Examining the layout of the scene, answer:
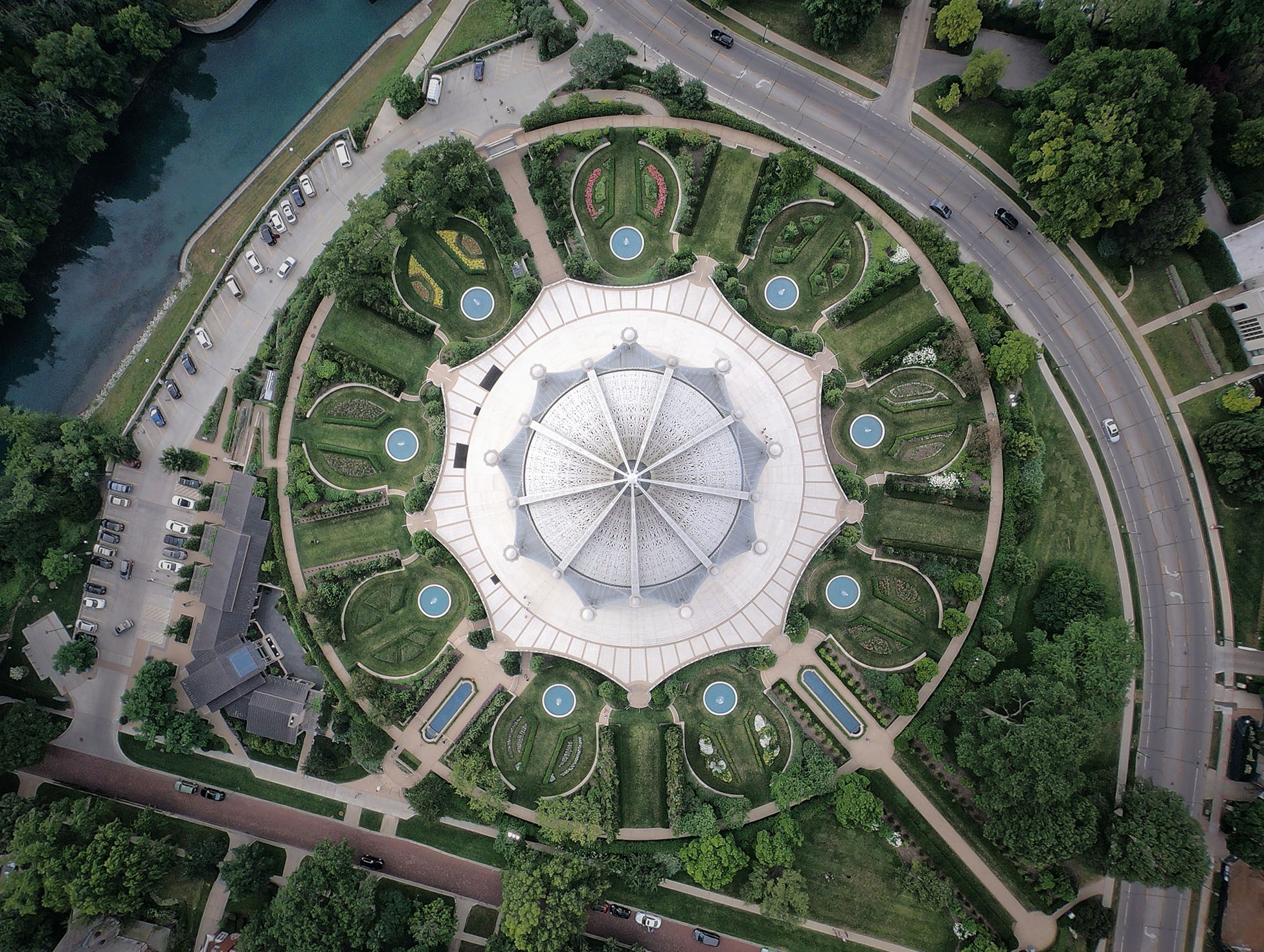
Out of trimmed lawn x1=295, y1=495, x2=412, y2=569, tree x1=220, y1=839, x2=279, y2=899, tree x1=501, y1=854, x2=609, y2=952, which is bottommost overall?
tree x1=220, y1=839, x2=279, y2=899

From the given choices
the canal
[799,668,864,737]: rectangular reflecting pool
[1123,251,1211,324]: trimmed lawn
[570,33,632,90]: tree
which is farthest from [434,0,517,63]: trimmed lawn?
[799,668,864,737]: rectangular reflecting pool

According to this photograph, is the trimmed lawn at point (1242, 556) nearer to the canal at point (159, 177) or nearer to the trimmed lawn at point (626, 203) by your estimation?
the trimmed lawn at point (626, 203)

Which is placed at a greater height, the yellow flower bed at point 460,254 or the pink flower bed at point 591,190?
the pink flower bed at point 591,190

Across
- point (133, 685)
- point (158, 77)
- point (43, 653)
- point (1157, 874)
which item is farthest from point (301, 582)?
point (1157, 874)

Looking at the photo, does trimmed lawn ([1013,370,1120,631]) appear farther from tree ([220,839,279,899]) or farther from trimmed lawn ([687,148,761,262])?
tree ([220,839,279,899])

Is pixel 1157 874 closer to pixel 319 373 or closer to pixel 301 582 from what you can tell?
pixel 301 582

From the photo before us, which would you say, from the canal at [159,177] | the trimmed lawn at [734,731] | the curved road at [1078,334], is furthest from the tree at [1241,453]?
the canal at [159,177]

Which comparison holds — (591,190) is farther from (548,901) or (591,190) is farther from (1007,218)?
(548,901)
